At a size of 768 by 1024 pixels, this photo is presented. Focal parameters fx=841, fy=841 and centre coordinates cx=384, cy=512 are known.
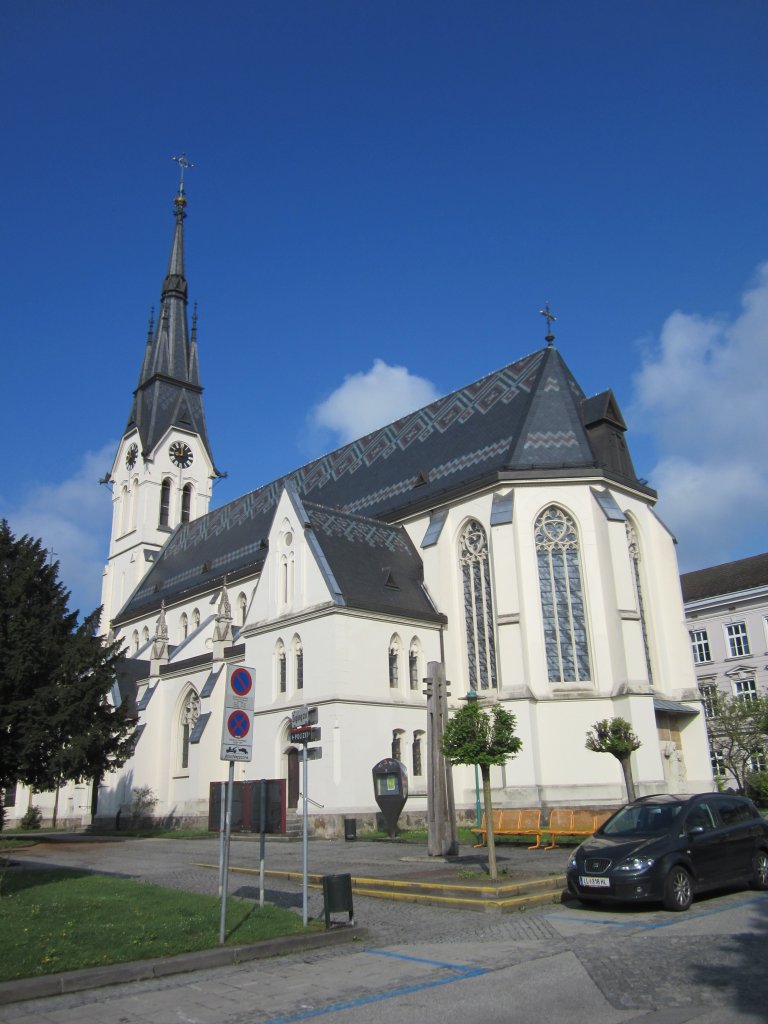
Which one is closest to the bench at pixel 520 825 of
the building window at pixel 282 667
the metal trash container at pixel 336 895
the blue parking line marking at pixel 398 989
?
the building window at pixel 282 667

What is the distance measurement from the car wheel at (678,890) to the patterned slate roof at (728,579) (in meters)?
37.6

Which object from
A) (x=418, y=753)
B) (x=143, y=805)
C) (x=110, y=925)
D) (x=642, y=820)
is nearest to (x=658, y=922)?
(x=642, y=820)

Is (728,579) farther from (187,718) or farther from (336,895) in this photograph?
Answer: (336,895)

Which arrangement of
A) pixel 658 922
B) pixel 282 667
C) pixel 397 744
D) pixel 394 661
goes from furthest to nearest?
pixel 282 667, pixel 394 661, pixel 397 744, pixel 658 922

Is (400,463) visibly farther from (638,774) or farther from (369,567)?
(638,774)

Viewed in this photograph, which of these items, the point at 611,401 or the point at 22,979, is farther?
the point at 611,401

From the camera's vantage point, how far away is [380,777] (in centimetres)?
2408

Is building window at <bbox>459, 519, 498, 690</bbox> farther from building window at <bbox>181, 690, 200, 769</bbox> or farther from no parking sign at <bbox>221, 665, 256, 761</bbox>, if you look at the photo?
no parking sign at <bbox>221, 665, 256, 761</bbox>

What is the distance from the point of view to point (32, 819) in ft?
139

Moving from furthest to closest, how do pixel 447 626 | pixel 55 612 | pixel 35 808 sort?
pixel 35 808 → pixel 447 626 → pixel 55 612

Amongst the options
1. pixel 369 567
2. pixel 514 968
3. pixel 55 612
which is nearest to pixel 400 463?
pixel 369 567

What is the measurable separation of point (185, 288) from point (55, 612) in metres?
44.4

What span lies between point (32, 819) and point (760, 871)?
39.3 m

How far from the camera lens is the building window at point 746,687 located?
44.0 meters
